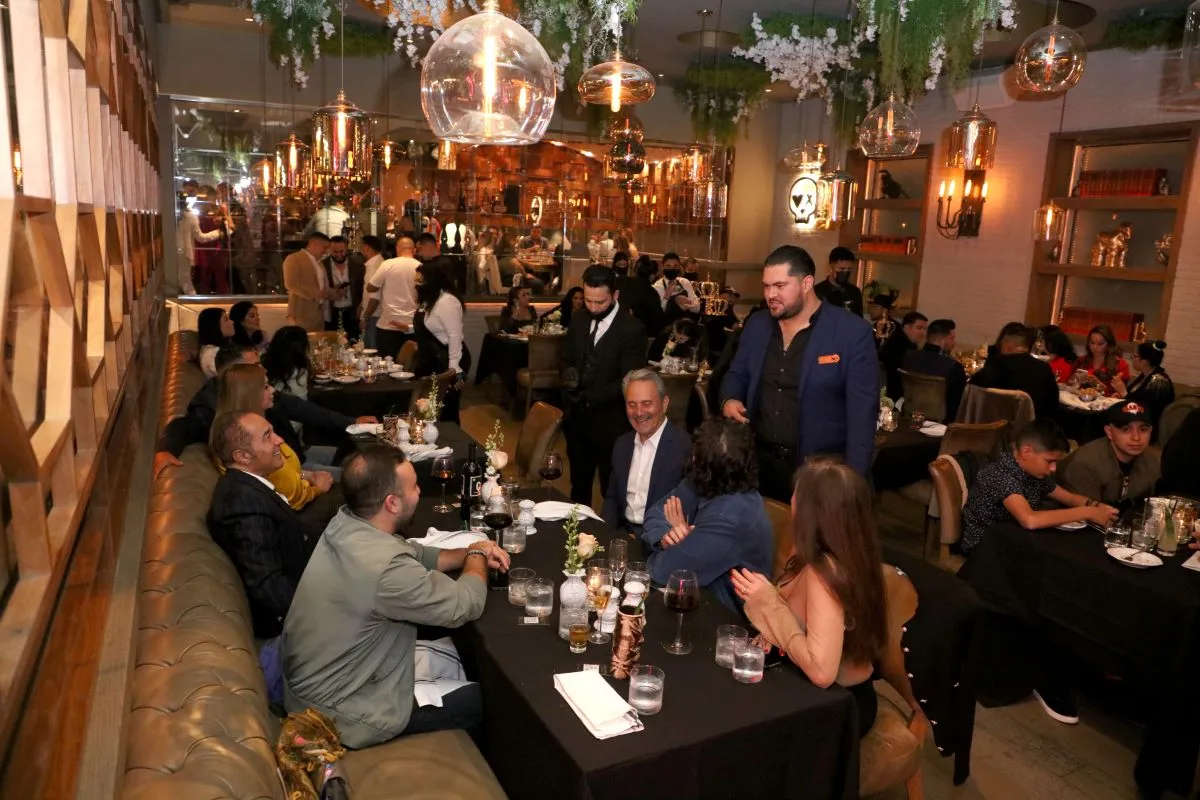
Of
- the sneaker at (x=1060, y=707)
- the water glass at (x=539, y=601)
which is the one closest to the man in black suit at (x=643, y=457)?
the water glass at (x=539, y=601)

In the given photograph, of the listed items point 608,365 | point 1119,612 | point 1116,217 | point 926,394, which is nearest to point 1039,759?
point 1119,612

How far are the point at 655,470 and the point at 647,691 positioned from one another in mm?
1718

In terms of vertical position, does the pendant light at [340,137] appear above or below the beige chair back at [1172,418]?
above

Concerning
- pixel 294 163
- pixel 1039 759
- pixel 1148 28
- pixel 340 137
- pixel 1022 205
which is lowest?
pixel 1039 759

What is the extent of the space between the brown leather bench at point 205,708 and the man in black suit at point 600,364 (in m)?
2.35

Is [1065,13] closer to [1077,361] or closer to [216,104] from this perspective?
[1077,361]

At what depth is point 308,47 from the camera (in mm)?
9117

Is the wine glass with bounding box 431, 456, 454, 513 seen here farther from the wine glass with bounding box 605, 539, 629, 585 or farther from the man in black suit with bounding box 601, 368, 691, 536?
the wine glass with bounding box 605, 539, 629, 585

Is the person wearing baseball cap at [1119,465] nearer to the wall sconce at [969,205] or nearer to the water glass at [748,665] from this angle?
the water glass at [748,665]

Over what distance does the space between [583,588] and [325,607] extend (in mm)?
752

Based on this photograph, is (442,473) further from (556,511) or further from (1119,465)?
(1119,465)

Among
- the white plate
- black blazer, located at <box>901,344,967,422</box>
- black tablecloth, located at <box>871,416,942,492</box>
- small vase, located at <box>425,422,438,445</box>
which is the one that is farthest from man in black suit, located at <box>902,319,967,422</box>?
small vase, located at <box>425,422,438,445</box>

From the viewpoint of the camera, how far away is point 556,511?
11.7 feet

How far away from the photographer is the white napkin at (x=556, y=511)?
11.5 feet
